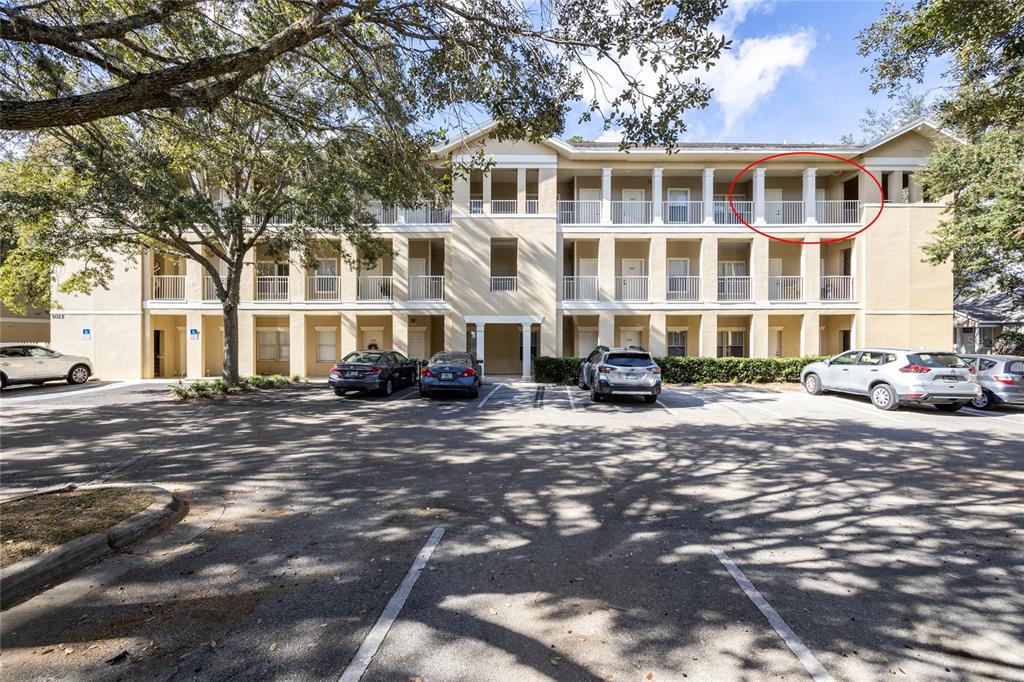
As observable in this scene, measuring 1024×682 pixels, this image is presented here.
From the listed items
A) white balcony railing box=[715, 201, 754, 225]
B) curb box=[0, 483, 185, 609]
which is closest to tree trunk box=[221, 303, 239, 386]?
curb box=[0, 483, 185, 609]

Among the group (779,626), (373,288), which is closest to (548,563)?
(779,626)

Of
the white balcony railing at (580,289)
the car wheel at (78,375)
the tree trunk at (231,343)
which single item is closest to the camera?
the tree trunk at (231,343)

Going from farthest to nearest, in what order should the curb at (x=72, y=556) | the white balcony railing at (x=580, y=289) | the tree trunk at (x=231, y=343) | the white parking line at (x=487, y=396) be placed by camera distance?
1. the white balcony railing at (x=580, y=289)
2. the tree trunk at (x=231, y=343)
3. the white parking line at (x=487, y=396)
4. the curb at (x=72, y=556)

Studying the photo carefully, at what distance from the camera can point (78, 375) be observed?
18.5 metres

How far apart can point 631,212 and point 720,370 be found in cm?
840

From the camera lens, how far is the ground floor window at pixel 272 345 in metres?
23.3

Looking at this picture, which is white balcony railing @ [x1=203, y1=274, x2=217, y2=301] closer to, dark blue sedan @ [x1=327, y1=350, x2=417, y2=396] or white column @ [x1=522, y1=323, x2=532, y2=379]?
dark blue sedan @ [x1=327, y1=350, x2=417, y2=396]

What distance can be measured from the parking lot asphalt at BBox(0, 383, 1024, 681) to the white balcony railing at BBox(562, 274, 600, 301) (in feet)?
42.6

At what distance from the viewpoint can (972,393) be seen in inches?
456

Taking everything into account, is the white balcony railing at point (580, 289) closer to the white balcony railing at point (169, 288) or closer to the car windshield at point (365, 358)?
the car windshield at point (365, 358)

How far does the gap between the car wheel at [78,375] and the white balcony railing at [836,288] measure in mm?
31283

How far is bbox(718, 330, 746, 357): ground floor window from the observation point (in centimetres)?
2381

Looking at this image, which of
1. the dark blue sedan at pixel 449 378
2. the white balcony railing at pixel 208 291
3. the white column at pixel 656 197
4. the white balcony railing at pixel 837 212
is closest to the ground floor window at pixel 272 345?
the white balcony railing at pixel 208 291

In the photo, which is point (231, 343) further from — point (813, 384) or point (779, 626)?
point (813, 384)
